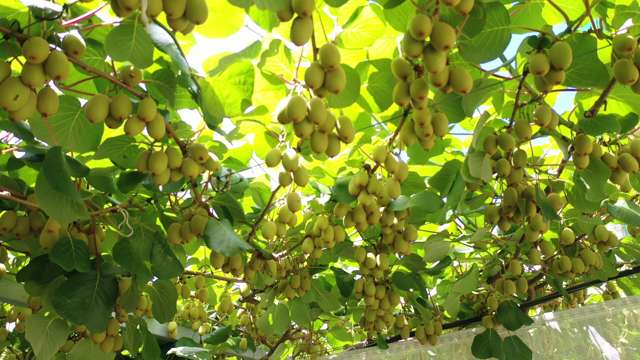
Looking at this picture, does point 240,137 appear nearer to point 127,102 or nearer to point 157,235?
point 157,235

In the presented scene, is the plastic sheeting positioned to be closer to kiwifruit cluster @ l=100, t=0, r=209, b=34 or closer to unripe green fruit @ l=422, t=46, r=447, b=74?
unripe green fruit @ l=422, t=46, r=447, b=74

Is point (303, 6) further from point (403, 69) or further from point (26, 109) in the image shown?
point (26, 109)

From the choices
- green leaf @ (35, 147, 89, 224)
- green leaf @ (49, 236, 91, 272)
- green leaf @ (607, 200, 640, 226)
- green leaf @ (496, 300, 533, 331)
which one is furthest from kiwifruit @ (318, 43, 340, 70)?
green leaf @ (496, 300, 533, 331)

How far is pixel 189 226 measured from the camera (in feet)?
4.31

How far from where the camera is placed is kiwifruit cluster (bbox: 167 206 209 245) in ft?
4.25

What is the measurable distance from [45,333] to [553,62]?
1.56m

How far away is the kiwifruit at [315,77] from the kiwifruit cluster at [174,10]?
216 mm

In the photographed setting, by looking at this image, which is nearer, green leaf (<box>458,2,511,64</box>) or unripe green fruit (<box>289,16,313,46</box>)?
unripe green fruit (<box>289,16,313,46</box>)

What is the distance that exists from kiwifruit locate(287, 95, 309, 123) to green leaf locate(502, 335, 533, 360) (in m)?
1.94

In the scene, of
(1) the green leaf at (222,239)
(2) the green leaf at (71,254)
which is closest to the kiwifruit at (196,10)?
(1) the green leaf at (222,239)

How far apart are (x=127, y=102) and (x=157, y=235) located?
0.58 m

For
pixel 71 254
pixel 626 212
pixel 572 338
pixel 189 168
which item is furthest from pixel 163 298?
pixel 572 338

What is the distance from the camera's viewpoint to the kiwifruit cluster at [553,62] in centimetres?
93

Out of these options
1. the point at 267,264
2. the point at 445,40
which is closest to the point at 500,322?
the point at 267,264
